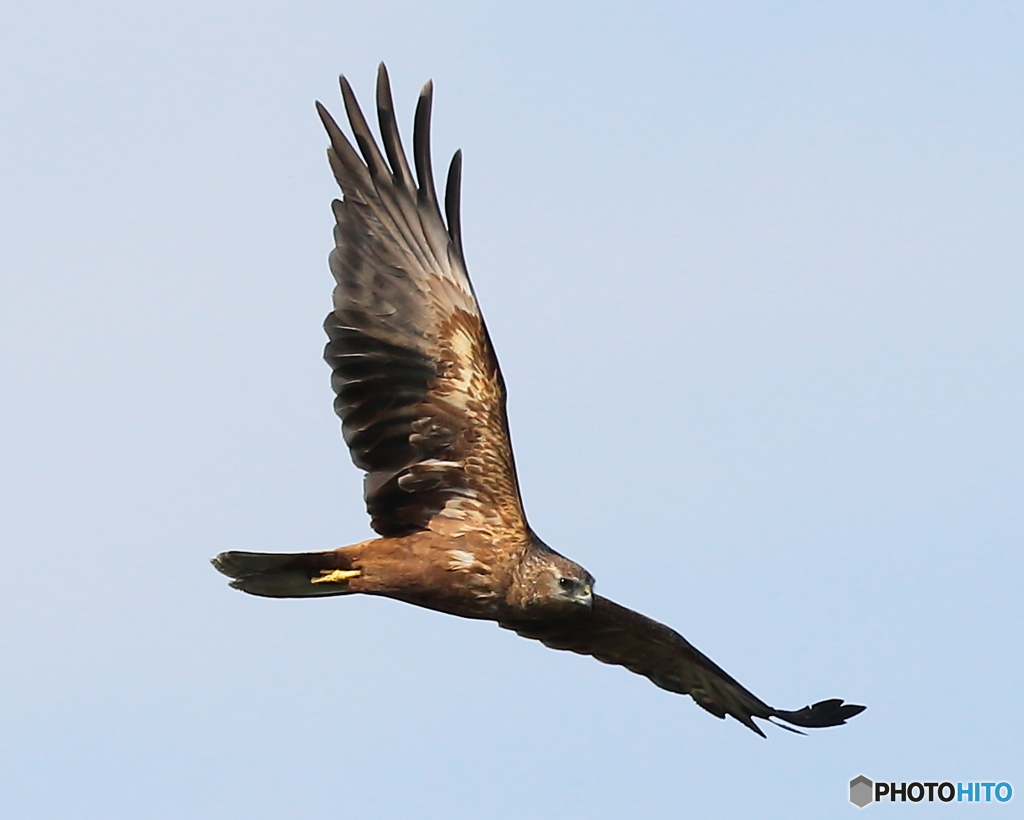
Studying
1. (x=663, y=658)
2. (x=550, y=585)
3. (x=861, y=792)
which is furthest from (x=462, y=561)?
(x=861, y=792)

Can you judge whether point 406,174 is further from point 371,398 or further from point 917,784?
point 917,784

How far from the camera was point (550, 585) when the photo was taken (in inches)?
516

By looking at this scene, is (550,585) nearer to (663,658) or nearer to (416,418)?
(416,418)

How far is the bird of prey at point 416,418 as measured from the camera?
1320 cm

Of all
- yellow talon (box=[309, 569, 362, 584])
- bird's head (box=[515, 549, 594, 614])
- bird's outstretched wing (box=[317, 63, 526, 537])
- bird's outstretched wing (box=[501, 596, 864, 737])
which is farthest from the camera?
bird's outstretched wing (box=[501, 596, 864, 737])

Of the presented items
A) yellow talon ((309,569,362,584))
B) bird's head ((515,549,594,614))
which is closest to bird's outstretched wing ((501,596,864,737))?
bird's head ((515,549,594,614))

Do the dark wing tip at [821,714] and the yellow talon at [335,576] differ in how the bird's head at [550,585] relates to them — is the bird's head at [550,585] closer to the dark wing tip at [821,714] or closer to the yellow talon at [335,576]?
the yellow talon at [335,576]

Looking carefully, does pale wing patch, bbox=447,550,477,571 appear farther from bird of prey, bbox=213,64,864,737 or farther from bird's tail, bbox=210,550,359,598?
bird's tail, bbox=210,550,359,598

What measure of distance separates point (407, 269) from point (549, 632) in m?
3.11

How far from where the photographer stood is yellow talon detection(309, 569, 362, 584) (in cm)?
1324

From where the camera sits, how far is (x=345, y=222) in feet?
44.5

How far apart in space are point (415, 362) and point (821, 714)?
4557 millimetres

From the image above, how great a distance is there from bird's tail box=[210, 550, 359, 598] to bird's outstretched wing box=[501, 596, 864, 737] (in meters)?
1.83

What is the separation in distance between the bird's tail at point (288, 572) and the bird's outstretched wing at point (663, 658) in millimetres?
1826
